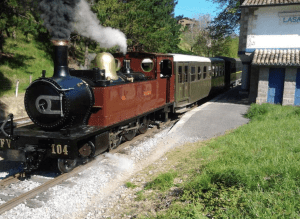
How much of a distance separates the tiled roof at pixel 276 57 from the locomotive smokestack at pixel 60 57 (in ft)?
31.3

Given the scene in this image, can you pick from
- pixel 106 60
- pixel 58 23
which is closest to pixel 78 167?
pixel 106 60

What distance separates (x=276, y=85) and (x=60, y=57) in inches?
430

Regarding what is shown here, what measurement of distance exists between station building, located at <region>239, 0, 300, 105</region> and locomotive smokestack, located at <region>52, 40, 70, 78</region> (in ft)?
31.0

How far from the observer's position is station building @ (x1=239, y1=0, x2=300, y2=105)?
1262 centimetres

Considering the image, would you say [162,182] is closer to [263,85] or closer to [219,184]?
[219,184]

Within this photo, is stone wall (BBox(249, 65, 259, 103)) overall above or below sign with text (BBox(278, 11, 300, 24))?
below

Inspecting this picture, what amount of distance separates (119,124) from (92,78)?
1.42 metres

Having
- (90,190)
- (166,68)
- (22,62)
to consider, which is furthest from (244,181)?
(22,62)

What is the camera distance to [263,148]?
6.66 meters

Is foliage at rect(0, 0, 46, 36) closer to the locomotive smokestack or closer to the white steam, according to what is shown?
the white steam

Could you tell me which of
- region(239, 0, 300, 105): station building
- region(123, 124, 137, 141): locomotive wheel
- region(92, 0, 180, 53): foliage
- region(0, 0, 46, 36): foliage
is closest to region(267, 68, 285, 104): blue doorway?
region(239, 0, 300, 105): station building

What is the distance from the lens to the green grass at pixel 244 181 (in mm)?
4020

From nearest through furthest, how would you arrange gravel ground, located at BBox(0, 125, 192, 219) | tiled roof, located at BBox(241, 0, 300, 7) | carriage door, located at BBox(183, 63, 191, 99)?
gravel ground, located at BBox(0, 125, 192, 219), carriage door, located at BBox(183, 63, 191, 99), tiled roof, located at BBox(241, 0, 300, 7)

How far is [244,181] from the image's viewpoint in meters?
4.77
